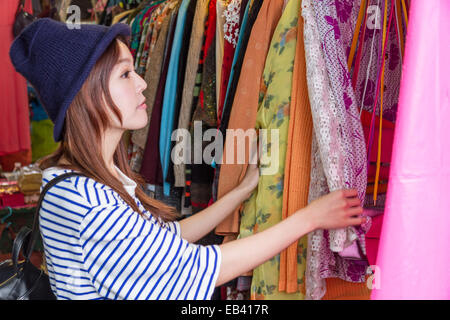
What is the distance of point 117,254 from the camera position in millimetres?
859

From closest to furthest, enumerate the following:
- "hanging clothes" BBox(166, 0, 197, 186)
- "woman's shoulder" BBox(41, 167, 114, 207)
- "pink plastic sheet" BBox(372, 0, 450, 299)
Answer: "pink plastic sheet" BBox(372, 0, 450, 299) < "woman's shoulder" BBox(41, 167, 114, 207) < "hanging clothes" BBox(166, 0, 197, 186)

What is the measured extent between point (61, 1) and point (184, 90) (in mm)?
1265

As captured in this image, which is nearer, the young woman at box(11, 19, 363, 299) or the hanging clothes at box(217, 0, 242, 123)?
the young woman at box(11, 19, 363, 299)

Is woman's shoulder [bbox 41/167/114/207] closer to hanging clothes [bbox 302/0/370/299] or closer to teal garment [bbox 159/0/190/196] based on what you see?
hanging clothes [bbox 302/0/370/299]

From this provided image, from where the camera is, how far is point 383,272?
80 centimetres

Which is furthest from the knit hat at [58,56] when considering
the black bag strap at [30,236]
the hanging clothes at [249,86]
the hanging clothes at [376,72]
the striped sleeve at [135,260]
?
the hanging clothes at [376,72]

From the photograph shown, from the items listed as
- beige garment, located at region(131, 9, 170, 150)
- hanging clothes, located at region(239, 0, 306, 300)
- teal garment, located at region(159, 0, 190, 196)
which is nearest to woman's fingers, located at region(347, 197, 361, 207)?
hanging clothes, located at region(239, 0, 306, 300)

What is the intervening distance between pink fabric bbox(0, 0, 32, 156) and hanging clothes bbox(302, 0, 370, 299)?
162 centimetres

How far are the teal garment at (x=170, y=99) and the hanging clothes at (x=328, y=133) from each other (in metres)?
0.74

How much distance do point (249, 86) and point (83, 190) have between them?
1.95 ft

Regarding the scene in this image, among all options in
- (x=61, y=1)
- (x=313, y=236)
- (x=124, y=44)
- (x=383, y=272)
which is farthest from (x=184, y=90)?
(x=61, y=1)

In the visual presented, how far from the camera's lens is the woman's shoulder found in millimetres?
890
